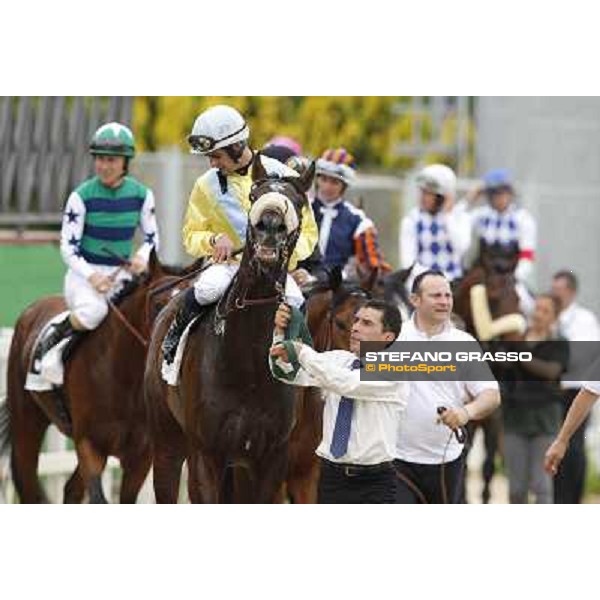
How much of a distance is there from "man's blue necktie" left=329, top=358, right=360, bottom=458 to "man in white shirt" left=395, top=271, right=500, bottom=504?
595 millimetres

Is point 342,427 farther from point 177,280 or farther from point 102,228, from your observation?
point 102,228

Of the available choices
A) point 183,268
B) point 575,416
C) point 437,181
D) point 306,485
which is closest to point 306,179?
point 575,416

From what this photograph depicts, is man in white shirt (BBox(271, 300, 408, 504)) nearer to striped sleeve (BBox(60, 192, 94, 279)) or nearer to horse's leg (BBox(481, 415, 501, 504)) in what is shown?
striped sleeve (BBox(60, 192, 94, 279))

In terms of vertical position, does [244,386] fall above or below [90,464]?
above

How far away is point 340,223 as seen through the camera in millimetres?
10336

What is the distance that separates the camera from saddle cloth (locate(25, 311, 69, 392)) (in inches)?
408

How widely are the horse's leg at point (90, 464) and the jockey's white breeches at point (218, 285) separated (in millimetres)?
2018

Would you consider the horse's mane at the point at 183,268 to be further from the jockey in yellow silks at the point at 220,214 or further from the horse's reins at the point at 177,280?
the jockey in yellow silks at the point at 220,214

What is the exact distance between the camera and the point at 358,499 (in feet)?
25.3

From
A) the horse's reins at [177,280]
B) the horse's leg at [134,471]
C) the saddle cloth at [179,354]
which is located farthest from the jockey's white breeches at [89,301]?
the saddle cloth at [179,354]

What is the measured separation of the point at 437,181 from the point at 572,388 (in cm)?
212

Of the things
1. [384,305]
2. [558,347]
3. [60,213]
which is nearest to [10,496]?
[60,213]

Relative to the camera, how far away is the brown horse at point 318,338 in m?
8.85

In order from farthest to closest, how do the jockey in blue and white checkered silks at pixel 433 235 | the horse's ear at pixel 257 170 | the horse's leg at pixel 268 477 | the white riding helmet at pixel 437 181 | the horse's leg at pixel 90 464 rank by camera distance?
the jockey in blue and white checkered silks at pixel 433 235 < the white riding helmet at pixel 437 181 < the horse's leg at pixel 90 464 < the horse's leg at pixel 268 477 < the horse's ear at pixel 257 170
